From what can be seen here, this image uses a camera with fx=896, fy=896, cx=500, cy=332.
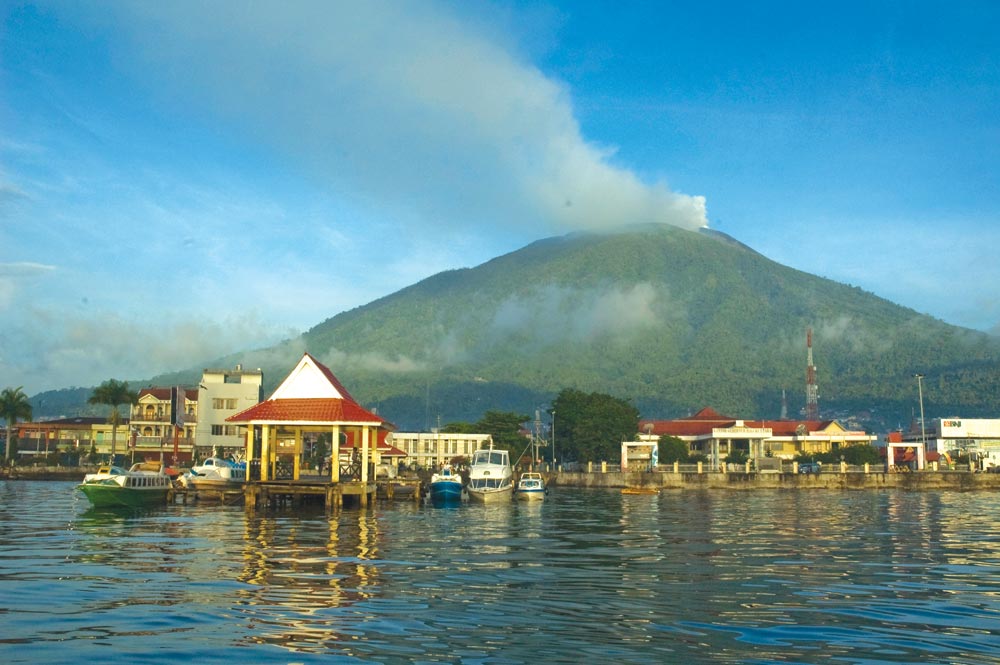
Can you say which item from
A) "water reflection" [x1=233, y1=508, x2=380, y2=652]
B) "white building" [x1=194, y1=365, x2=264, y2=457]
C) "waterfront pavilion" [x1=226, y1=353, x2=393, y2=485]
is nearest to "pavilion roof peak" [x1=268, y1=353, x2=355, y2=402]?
"waterfront pavilion" [x1=226, y1=353, x2=393, y2=485]

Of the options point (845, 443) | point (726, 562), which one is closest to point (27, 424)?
point (845, 443)

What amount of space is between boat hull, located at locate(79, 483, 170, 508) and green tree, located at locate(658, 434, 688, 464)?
8764cm

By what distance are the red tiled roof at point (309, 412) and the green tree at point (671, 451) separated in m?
83.7

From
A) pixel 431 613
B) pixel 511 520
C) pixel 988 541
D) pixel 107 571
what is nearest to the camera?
pixel 431 613

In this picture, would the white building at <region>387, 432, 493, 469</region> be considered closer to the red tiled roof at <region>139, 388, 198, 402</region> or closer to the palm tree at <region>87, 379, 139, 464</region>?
the red tiled roof at <region>139, 388, 198, 402</region>

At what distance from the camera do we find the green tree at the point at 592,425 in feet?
404

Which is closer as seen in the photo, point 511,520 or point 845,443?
point 511,520

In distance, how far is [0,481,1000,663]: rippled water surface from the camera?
45.6 ft

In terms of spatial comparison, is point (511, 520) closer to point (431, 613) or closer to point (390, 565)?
point (390, 565)

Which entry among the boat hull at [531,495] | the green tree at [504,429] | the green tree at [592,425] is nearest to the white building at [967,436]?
the green tree at [592,425]

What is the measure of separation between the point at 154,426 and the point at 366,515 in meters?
82.2

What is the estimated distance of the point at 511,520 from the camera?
43.9 metres

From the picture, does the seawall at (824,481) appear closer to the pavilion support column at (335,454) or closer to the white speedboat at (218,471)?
the white speedboat at (218,471)

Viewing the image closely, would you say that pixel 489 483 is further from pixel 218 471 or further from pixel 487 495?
pixel 218 471
